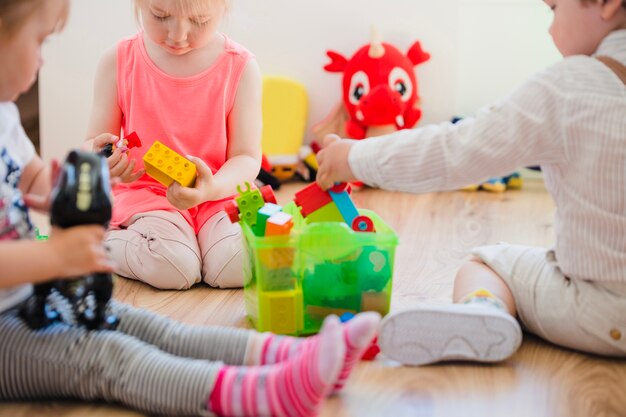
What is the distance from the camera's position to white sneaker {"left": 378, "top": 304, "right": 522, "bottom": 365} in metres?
1.00

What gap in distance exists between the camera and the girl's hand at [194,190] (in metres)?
1.29

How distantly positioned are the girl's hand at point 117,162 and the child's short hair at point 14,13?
42 centimetres

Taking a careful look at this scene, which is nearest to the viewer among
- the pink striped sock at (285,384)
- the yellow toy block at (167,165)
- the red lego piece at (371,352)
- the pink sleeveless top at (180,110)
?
the pink striped sock at (285,384)

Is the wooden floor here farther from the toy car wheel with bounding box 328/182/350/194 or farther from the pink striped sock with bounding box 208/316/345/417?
the toy car wheel with bounding box 328/182/350/194

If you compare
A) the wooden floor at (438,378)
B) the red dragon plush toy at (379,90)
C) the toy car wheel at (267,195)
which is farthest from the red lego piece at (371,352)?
the red dragon plush toy at (379,90)

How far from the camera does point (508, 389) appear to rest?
3.23ft

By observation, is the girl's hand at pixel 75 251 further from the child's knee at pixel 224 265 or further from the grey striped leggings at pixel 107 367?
the child's knee at pixel 224 265

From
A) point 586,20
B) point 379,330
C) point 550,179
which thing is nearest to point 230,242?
point 379,330

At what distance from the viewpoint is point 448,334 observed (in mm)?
1012

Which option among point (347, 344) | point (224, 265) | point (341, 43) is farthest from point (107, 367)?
point (341, 43)

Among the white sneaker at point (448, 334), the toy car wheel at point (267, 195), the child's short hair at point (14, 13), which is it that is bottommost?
the white sneaker at point (448, 334)

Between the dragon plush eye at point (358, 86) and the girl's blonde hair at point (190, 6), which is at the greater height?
the girl's blonde hair at point (190, 6)

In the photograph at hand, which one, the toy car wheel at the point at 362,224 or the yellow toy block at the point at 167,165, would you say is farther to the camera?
the yellow toy block at the point at 167,165

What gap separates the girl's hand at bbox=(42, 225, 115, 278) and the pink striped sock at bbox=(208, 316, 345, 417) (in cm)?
18
